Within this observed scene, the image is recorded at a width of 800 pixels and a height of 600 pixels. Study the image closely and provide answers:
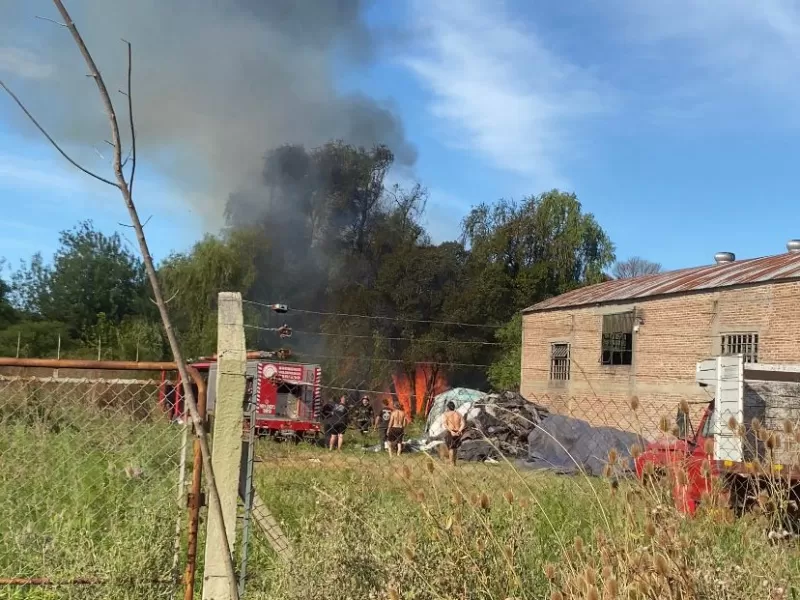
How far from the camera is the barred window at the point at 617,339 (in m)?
22.1

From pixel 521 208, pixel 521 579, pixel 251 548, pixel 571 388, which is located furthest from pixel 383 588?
pixel 521 208

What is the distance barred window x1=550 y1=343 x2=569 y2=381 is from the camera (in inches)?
983

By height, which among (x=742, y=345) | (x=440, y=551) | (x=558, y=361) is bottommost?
(x=440, y=551)

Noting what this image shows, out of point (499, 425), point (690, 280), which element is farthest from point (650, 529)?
point (690, 280)

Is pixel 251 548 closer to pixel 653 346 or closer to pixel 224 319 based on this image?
pixel 224 319

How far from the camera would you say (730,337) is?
1852 centimetres

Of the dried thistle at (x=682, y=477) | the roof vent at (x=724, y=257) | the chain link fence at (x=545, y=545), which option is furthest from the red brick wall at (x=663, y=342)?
the dried thistle at (x=682, y=477)

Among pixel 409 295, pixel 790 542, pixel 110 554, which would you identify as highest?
pixel 409 295

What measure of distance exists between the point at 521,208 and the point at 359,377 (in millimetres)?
12807

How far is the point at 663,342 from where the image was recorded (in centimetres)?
2056

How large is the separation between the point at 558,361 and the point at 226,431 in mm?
22978

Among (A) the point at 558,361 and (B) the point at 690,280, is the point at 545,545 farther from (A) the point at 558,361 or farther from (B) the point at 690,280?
(A) the point at 558,361

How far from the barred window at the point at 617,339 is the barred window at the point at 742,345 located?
352 centimetres

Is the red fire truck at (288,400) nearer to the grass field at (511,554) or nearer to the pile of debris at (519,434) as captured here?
the pile of debris at (519,434)
